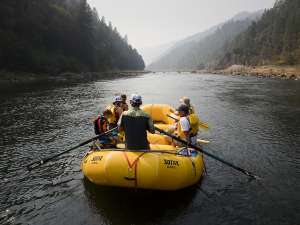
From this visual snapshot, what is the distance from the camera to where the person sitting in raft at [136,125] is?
9.17 m

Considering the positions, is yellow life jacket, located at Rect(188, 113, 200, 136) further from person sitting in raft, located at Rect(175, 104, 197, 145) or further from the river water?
the river water

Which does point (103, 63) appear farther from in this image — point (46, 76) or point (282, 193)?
point (282, 193)

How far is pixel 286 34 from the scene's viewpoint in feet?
398

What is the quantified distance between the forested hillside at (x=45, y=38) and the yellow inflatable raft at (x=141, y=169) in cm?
5612

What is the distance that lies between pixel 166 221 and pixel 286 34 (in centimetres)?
12884

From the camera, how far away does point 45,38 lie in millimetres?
→ 79562

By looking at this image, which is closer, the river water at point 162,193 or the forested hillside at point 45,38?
the river water at point 162,193

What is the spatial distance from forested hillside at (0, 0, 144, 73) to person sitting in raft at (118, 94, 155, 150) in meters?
56.4

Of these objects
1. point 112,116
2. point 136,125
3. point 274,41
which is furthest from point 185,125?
point 274,41

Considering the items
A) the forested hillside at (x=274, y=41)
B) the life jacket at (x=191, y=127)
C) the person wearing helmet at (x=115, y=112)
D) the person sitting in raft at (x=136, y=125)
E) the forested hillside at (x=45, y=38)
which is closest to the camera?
the person sitting in raft at (x=136, y=125)

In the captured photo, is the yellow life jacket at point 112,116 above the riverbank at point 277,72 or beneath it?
above

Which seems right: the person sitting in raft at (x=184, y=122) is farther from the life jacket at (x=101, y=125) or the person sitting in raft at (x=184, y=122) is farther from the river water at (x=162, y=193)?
the life jacket at (x=101, y=125)

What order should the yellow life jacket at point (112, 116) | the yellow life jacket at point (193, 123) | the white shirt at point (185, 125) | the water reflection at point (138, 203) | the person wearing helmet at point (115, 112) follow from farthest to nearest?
the person wearing helmet at point (115, 112)
the yellow life jacket at point (112, 116)
the yellow life jacket at point (193, 123)
the white shirt at point (185, 125)
the water reflection at point (138, 203)

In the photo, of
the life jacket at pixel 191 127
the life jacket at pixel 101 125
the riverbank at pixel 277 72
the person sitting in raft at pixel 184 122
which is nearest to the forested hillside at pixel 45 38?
the riverbank at pixel 277 72
